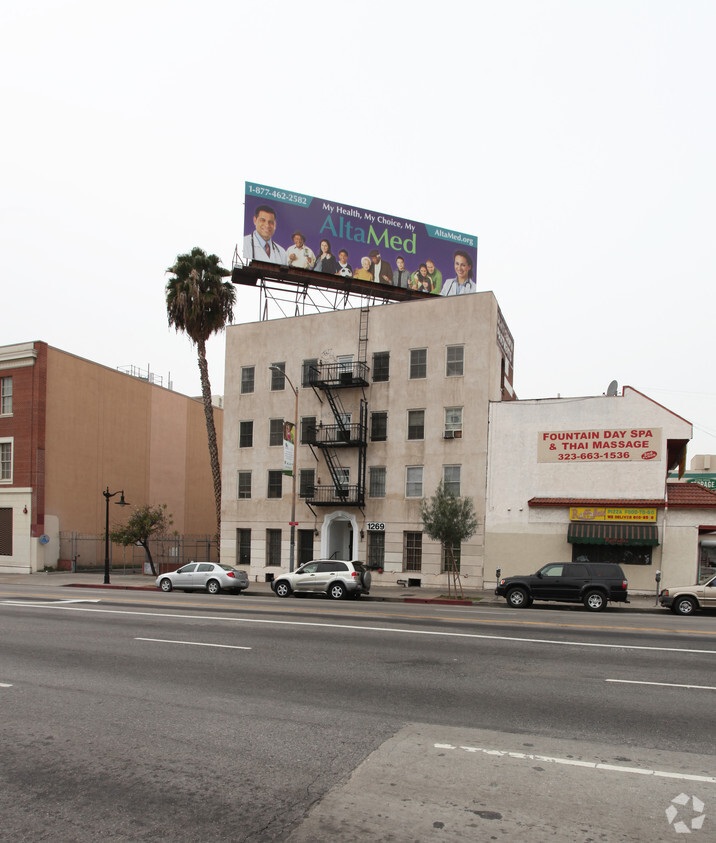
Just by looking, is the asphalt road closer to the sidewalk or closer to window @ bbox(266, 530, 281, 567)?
the sidewalk

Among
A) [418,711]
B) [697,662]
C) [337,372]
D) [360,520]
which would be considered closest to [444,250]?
[337,372]

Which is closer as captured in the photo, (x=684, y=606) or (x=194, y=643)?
(x=194, y=643)

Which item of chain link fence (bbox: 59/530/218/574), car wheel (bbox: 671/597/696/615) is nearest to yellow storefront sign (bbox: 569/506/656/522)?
car wheel (bbox: 671/597/696/615)

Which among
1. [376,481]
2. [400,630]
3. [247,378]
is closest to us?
[400,630]

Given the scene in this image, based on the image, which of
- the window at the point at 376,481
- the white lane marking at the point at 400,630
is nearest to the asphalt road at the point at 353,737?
the white lane marking at the point at 400,630

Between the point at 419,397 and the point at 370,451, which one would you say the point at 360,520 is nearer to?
the point at 370,451

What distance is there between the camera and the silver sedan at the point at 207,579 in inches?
1153

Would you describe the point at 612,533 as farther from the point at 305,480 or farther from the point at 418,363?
the point at 305,480

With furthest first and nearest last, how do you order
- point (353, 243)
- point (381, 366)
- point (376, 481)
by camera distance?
point (353, 243), point (381, 366), point (376, 481)

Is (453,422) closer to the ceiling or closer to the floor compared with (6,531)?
closer to the ceiling

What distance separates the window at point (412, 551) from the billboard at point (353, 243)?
14849 mm

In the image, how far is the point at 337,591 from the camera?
27.7 metres

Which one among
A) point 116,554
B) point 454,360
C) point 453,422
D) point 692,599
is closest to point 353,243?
point 454,360

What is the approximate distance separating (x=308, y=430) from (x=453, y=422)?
25.3 ft
